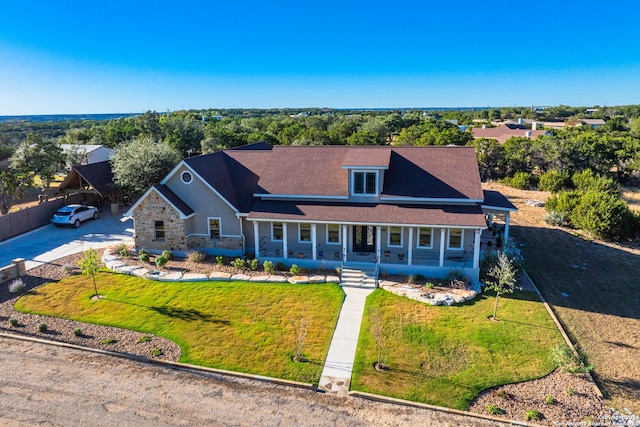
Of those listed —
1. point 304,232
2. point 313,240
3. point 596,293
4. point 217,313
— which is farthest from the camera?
point 304,232

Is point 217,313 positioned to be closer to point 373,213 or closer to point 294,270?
point 294,270

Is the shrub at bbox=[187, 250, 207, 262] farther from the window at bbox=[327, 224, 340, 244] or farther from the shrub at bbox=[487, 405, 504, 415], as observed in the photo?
the shrub at bbox=[487, 405, 504, 415]

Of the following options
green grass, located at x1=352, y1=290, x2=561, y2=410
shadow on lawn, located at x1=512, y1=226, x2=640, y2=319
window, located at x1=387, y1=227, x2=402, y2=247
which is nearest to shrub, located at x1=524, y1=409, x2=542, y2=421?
green grass, located at x1=352, y1=290, x2=561, y2=410

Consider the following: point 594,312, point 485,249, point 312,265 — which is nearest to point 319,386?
point 312,265

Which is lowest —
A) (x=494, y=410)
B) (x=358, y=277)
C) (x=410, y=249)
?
(x=494, y=410)

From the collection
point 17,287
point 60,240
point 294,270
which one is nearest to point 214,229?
point 294,270

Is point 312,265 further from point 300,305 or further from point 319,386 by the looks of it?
point 319,386

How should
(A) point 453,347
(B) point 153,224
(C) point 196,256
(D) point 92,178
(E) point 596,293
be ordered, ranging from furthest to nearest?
1. (D) point 92,178
2. (B) point 153,224
3. (C) point 196,256
4. (E) point 596,293
5. (A) point 453,347
